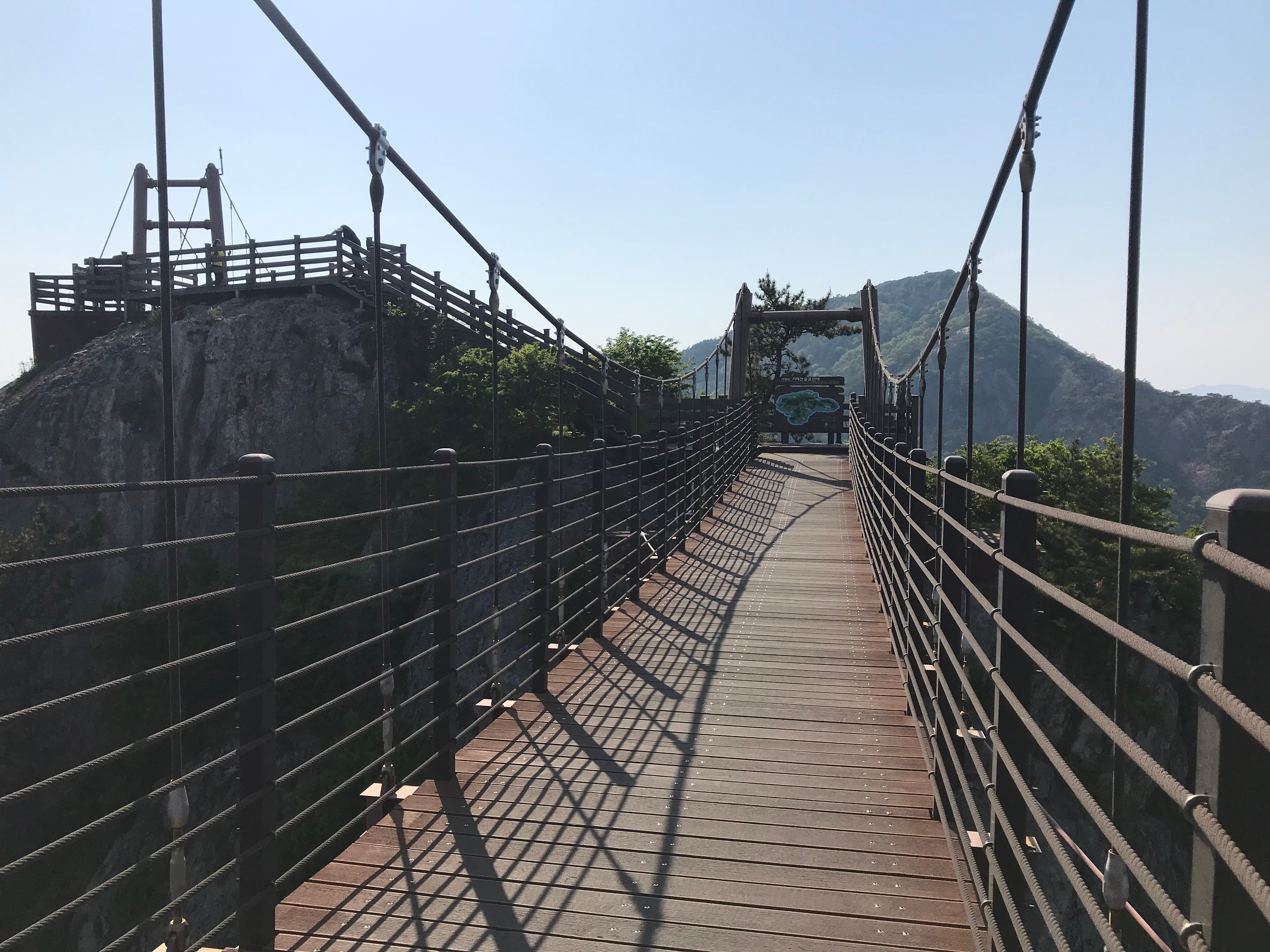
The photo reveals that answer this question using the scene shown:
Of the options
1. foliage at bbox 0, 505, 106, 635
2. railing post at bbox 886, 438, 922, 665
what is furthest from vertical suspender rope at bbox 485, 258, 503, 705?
foliage at bbox 0, 505, 106, 635

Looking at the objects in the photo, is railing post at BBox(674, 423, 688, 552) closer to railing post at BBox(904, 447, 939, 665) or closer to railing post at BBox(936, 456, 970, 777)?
railing post at BBox(904, 447, 939, 665)

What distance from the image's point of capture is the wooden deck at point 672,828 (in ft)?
8.07

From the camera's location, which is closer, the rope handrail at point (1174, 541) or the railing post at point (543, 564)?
the rope handrail at point (1174, 541)

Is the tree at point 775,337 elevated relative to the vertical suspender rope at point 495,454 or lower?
elevated

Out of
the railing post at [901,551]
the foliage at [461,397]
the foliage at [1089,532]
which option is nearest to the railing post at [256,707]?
the railing post at [901,551]

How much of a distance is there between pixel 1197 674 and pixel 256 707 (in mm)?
2106

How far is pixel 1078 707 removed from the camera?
2.35 metres

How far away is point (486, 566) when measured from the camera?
16.2m

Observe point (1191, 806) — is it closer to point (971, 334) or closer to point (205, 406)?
point (971, 334)

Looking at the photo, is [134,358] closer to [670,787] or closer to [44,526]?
[44,526]

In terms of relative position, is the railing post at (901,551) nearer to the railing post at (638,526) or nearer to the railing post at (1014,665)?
the railing post at (1014,665)

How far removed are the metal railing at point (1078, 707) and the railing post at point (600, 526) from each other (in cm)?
203

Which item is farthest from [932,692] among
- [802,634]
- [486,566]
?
[486,566]

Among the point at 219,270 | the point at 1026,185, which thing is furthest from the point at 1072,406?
the point at 1026,185
